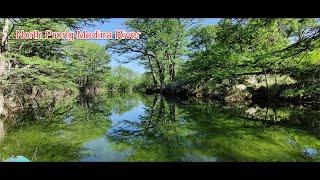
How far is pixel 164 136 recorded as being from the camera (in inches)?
244

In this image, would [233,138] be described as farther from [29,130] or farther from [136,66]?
[29,130]

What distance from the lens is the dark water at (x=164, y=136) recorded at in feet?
16.2

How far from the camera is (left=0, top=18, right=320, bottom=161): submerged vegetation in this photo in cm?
512

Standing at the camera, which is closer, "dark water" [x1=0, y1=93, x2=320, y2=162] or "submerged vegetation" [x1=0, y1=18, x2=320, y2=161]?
"dark water" [x1=0, y1=93, x2=320, y2=162]

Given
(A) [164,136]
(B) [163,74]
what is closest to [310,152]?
(A) [164,136]

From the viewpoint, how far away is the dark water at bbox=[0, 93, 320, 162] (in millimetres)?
4941

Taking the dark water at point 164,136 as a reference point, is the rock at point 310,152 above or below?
below

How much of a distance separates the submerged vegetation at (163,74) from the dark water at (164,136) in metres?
0.02

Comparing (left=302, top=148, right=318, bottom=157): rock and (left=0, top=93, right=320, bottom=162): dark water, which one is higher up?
(left=0, top=93, right=320, bottom=162): dark water

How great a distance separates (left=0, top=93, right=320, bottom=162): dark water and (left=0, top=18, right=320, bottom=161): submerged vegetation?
0.02 m

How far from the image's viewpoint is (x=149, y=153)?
505 centimetres
